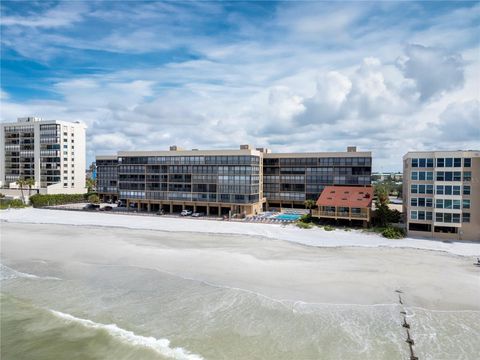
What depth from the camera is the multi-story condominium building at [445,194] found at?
148ft

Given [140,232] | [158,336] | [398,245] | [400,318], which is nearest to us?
[158,336]

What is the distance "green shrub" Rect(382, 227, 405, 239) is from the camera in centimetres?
4741

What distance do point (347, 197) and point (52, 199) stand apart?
7533cm

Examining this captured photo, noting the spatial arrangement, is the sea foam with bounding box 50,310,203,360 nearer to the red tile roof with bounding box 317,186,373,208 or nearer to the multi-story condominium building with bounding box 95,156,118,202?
the red tile roof with bounding box 317,186,373,208

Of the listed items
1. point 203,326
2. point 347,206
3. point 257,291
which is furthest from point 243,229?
point 203,326

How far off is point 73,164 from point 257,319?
306 feet

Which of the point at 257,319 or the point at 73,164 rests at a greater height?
the point at 73,164

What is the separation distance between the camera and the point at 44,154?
324 ft

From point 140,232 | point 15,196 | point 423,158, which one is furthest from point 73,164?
point 423,158

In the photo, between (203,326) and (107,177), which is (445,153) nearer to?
(203,326)

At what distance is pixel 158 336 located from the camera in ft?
76.6

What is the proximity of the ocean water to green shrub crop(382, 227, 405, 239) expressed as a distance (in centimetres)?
2195

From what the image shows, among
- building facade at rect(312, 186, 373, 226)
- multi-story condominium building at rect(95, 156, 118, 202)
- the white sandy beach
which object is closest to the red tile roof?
building facade at rect(312, 186, 373, 226)

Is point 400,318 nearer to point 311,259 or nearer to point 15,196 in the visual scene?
point 311,259
